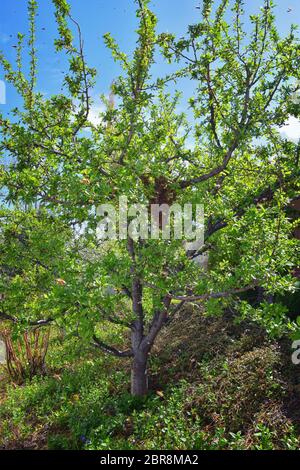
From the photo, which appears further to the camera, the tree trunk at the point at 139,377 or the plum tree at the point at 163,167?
the tree trunk at the point at 139,377

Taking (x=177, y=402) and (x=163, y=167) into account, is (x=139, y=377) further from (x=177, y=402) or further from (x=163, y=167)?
(x=163, y=167)

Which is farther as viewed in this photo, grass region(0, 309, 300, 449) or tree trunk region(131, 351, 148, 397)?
tree trunk region(131, 351, 148, 397)

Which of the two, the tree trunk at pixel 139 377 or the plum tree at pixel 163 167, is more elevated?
the plum tree at pixel 163 167

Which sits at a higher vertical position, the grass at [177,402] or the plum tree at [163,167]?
the plum tree at [163,167]

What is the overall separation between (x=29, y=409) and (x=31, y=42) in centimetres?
494

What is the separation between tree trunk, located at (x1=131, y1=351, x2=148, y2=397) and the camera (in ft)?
17.3

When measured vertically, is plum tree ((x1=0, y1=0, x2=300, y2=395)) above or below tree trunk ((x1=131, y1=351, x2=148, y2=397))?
above

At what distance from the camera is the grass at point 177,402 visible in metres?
4.07

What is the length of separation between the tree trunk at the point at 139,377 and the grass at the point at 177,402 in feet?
0.44

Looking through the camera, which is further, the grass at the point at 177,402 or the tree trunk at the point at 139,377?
the tree trunk at the point at 139,377

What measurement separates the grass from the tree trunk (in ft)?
0.44

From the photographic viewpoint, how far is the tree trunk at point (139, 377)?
17.3ft
